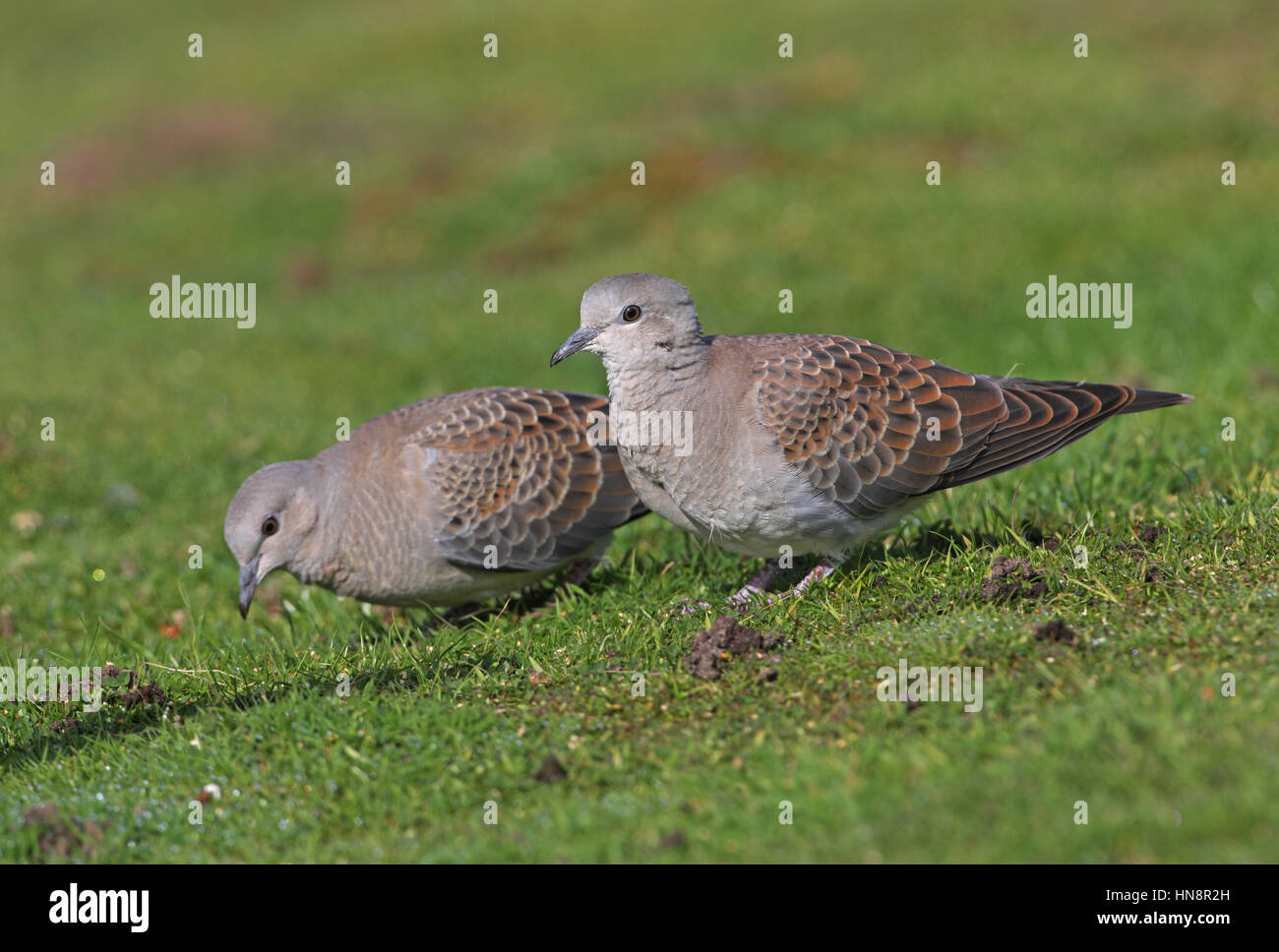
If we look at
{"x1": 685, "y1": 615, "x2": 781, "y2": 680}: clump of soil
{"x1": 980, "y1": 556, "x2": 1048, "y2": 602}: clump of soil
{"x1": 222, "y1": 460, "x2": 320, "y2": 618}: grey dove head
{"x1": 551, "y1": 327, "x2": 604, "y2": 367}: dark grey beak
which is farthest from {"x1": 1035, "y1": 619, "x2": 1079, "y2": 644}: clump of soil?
{"x1": 222, "y1": 460, "x2": 320, "y2": 618}: grey dove head

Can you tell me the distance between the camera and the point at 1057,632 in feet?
16.8

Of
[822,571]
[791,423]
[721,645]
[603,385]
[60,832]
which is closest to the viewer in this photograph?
[60,832]

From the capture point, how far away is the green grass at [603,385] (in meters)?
4.54

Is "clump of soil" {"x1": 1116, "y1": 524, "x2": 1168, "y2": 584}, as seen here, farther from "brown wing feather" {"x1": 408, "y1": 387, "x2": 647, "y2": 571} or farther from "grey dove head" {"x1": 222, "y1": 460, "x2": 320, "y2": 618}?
"grey dove head" {"x1": 222, "y1": 460, "x2": 320, "y2": 618}

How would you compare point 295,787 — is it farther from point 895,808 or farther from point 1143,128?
point 1143,128

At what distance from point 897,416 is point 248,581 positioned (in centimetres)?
352

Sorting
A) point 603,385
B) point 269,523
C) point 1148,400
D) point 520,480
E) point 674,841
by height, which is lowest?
point 674,841

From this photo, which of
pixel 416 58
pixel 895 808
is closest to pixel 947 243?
pixel 895 808

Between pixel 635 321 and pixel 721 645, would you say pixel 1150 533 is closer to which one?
pixel 721 645

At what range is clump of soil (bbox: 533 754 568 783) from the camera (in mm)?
4812

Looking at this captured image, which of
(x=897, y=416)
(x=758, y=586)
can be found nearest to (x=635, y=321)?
(x=897, y=416)

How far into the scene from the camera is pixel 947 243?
48.0ft

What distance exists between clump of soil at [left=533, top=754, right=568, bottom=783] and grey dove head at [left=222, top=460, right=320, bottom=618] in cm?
267

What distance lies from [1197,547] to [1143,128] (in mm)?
12539
